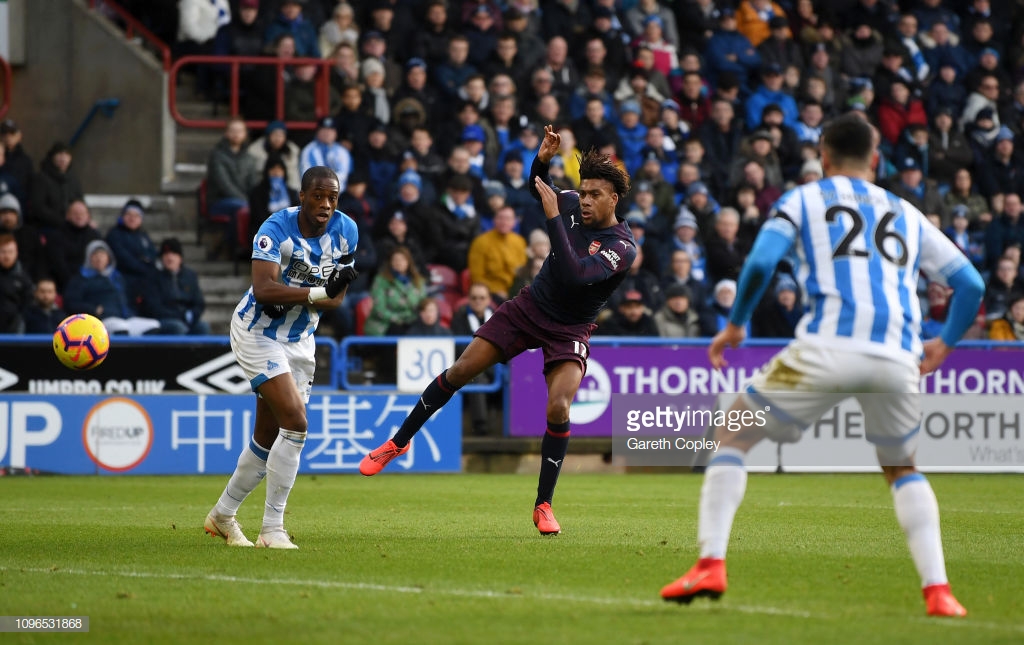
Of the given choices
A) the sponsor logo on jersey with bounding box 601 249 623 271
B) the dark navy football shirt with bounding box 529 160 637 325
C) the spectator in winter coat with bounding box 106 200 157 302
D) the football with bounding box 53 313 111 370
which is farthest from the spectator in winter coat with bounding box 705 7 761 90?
the football with bounding box 53 313 111 370

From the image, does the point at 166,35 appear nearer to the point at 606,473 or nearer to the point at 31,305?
the point at 31,305

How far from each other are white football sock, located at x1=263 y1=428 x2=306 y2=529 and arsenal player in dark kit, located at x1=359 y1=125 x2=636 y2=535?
1.10 meters

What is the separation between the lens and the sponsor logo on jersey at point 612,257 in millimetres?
9625

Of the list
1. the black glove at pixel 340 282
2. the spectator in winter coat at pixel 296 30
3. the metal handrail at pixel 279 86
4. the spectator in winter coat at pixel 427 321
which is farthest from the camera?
the spectator in winter coat at pixel 296 30

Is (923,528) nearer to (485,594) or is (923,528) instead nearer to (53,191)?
(485,594)

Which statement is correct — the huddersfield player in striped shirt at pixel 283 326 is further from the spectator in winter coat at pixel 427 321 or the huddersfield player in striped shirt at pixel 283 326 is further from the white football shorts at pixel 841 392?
the spectator in winter coat at pixel 427 321

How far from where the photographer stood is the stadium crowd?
1752 centimetres

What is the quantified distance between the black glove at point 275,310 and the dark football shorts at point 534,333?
169 centimetres

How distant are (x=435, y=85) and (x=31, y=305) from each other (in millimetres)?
6546

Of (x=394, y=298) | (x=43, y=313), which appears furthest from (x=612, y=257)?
(x=43, y=313)

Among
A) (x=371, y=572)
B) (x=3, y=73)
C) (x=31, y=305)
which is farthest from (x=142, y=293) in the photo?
(x=371, y=572)

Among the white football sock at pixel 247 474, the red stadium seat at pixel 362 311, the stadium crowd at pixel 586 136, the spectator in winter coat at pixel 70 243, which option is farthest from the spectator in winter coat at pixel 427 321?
the white football sock at pixel 247 474

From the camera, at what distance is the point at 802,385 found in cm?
605

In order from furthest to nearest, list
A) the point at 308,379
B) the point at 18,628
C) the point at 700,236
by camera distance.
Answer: the point at 700,236, the point at 308,379, the point at 18,628
